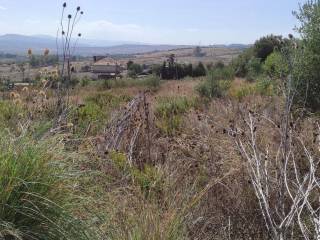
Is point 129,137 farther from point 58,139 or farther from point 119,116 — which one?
point 58,139

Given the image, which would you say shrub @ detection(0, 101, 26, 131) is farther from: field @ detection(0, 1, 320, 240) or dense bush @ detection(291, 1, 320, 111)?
dense bush @ detection(291, 1, 320, 111)

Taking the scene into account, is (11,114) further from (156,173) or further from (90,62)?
(90,62)

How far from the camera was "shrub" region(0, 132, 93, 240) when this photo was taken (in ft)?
10.3

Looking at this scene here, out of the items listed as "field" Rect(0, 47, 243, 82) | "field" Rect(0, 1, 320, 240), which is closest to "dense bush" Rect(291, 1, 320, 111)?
"field" Rect(0, 1, 320, 240)

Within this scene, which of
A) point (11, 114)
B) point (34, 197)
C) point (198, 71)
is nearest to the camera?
point (34, 197)

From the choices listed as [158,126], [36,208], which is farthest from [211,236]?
[158,126]

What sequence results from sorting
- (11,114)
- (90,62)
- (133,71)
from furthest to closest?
(133,71) < (90,62) < (11,114)

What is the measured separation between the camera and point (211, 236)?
14.4 feet

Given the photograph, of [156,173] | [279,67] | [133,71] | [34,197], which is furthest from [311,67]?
[133,71]

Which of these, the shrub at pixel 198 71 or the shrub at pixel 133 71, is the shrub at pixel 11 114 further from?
the shrub at pixel 198 71

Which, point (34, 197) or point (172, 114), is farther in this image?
point (172, 114)

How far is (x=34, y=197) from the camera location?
3238 millimetres

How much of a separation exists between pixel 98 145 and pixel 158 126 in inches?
90.9

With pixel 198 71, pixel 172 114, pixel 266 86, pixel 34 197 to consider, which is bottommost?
pixel 198 71
